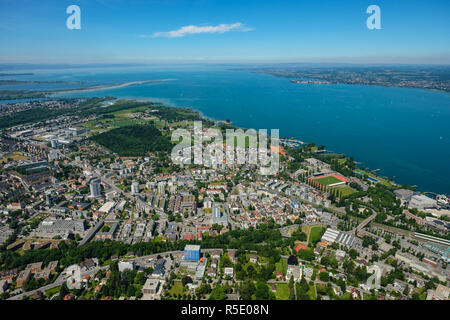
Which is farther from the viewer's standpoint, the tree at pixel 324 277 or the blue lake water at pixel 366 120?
the blue lake water at pixel 366 120

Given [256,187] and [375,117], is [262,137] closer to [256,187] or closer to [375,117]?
[256,187]

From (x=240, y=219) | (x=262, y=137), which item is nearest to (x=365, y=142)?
(x=262, y=137)

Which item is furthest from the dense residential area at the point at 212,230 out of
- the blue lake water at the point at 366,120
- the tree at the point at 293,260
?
the blue lake water at the point at 366,120

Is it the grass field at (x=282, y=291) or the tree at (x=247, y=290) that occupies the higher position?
the tree at (x=247, y=290)

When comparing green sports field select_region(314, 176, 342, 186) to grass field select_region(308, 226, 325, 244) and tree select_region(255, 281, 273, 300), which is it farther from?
tree select_region(255, 281, 273, 300)

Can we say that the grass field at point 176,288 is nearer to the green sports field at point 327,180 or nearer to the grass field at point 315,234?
the grass field at point 315,234

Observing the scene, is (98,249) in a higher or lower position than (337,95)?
lower
